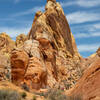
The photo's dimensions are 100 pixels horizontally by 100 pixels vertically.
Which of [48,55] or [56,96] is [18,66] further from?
[56,96]

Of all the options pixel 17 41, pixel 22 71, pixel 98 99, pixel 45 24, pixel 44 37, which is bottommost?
pixel 98 99

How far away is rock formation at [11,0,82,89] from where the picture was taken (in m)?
21.9

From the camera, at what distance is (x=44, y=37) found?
2934 centimetres

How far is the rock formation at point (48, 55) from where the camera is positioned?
71.8 ft

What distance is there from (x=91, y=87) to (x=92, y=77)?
81 cm

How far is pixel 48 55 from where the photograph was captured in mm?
28781

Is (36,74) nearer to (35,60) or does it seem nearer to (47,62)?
(35,60)

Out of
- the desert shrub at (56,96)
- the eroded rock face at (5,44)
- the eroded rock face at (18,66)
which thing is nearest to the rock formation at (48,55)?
the eroded rock face at (18,66)

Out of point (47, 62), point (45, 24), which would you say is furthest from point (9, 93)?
point (45, 24)

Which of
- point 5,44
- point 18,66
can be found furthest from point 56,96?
point 5,44

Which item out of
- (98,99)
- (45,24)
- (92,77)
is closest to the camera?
(98,99)

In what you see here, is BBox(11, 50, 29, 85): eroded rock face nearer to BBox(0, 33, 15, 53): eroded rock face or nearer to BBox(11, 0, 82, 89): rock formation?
BBox(11, 0, 82, 89): rock formation

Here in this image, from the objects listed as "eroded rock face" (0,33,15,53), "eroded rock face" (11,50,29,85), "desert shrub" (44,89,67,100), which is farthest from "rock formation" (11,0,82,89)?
"eroded rock face" (0,33,15,53)

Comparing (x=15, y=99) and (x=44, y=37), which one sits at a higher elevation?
(x=44, y=37)
